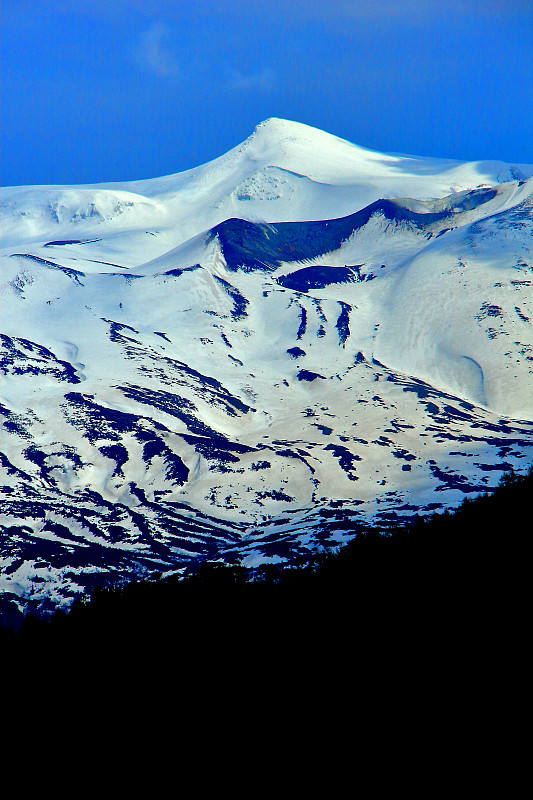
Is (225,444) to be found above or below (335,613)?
above

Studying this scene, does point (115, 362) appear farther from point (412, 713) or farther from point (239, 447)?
point (412, 713)

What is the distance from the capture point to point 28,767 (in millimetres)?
35906

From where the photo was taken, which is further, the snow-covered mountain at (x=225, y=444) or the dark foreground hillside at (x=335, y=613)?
the snow-covered mountain at (x=225, y=444)

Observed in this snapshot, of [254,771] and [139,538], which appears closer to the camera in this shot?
[254,771]

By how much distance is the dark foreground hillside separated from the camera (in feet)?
123

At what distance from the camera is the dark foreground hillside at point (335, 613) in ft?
123

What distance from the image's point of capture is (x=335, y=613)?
148ft

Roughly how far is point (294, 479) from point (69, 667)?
266 ft

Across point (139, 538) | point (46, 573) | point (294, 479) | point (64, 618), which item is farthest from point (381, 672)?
point (294, 479)

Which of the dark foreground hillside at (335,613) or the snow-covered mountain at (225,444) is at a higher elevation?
the snow-covered mountain at (225,444)

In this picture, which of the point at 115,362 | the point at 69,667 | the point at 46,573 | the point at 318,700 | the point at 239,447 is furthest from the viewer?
the point at 115,362

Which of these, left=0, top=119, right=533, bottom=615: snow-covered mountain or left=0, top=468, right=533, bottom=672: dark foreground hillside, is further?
left=0, top=119, right=533, bottom=615: snow-covered mountain

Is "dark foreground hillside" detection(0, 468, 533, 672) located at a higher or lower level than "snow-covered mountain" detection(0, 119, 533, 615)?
lower

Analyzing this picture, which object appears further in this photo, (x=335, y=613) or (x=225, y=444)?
(x=225, y=444)
